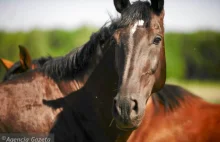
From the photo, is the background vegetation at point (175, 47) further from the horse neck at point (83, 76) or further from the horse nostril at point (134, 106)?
the horse nostril at point (134, 106)

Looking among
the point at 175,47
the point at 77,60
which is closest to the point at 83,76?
the point at 77,60

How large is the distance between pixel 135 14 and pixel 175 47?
23395 millimetres

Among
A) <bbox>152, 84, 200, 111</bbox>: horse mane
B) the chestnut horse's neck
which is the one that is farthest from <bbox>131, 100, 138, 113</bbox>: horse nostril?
<bbox>152, 84, 200, 111</bbox>: horse mane

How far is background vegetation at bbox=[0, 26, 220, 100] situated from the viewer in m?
24.5

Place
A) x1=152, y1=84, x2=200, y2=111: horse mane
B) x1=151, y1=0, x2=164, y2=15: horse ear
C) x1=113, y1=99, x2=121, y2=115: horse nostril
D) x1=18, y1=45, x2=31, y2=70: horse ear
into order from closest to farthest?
x1=113, y1=99, x2=121, y2=115: horse nostril → x1=151, y1=0, x2=164, y2=15: horse ear → x1=152, y1=84, x2=200, y2=111: horse mane → x1=18, y1=45, x2=31, y2=70: horse ear

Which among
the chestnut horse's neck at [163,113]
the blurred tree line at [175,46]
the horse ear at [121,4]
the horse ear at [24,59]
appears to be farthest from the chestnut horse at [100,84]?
the blurred tree line at [175,46]

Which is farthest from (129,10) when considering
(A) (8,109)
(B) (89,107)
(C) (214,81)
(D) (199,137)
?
(C) (214,81)

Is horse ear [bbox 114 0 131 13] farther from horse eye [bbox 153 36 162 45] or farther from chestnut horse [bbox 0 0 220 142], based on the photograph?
horse eye [bbox 153 36 162 45]

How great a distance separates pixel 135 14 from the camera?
361 cm

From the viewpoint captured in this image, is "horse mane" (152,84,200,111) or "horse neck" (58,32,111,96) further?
"horse mane" (152,84,200,111)

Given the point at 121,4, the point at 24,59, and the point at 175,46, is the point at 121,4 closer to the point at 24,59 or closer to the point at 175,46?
the point at 24,59

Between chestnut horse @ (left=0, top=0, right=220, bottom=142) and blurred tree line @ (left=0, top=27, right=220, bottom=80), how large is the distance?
1981cm

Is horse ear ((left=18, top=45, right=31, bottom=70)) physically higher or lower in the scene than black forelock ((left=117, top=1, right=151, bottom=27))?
lower

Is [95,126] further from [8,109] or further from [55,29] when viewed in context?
[55,29]
